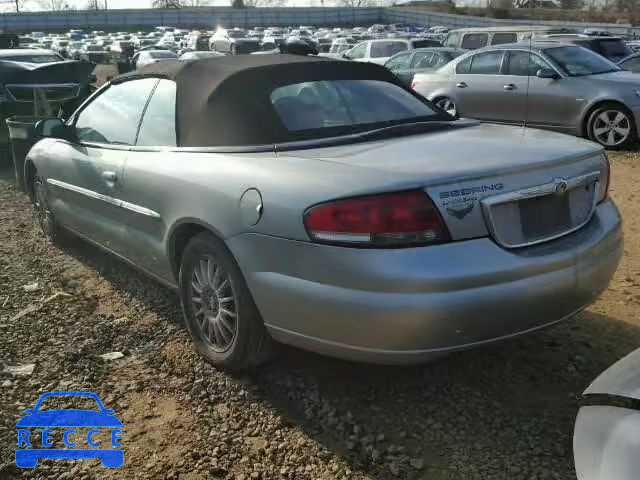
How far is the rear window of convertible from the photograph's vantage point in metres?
3.34

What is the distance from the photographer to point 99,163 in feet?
13.3

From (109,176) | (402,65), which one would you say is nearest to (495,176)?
(109,176)

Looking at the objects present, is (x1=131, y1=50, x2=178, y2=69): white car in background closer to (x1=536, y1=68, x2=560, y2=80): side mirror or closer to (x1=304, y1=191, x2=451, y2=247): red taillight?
(x1=536, y1=68, x2=560, y2=80): side mirror

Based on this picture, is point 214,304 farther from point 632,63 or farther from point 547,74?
point 632,63

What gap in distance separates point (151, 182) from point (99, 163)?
0.78 meters

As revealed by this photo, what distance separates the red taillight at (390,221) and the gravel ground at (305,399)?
2.83 ft

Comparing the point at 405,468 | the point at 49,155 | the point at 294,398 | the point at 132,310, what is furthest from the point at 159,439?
the point at 49,155

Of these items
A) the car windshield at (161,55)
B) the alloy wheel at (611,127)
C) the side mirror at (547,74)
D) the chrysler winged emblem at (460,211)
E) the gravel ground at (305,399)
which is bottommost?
the gravel ground at (305,399)

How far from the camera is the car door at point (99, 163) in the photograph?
390 centimetres

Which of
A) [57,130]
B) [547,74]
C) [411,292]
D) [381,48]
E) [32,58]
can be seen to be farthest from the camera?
[381,48]

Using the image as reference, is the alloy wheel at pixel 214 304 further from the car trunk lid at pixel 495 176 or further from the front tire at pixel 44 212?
the front tire at pixel 44 212

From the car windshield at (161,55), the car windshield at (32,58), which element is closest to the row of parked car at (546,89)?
the car windshield at (32,58)

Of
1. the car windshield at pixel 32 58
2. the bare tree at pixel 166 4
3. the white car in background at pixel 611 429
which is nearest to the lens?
the white car in background at pixel 611 429

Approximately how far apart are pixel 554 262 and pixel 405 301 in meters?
0.70
